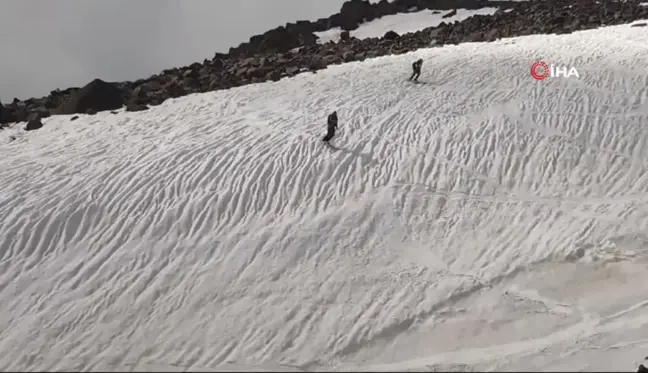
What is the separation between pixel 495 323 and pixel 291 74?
10.4 m

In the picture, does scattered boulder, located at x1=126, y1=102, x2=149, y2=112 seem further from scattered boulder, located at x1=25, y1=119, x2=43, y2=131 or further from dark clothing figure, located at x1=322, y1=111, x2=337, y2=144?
dark clothing figure, located at x1=322, y1=111, x2=337, y2=144

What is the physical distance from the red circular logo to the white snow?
1246 cm

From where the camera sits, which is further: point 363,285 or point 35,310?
point 363,285

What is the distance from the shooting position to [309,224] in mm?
8234

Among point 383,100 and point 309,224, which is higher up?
point 383,100

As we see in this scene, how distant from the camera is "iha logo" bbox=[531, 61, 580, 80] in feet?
44.3

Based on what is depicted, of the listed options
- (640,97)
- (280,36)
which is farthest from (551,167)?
(280,36)

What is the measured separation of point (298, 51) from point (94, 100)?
30.9 feet

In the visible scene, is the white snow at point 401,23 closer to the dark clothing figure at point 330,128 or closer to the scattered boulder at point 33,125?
the scattered boulder at point 33,125

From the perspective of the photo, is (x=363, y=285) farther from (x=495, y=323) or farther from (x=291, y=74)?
(x=291, y=74)

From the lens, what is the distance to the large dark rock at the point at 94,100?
44.8 ft

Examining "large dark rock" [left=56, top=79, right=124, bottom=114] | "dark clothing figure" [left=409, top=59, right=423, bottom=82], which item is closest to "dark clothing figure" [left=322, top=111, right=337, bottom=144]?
"dark clothing figure" [left=409, top=59, right=423, bottom=82]

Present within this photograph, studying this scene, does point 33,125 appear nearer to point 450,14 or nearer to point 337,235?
point 337,235

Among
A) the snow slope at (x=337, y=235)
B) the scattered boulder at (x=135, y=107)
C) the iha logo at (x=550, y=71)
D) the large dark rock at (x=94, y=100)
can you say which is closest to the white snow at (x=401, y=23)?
the iha logo at (x=550, y=71)
